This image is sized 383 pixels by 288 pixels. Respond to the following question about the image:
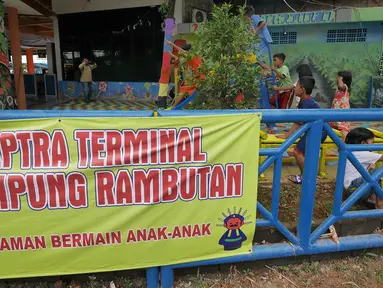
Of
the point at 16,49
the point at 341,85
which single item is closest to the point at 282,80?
the point at 341,85

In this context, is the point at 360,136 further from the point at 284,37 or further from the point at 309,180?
the point at 284,37

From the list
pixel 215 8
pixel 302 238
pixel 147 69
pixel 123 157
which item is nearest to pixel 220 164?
pixel 123 157

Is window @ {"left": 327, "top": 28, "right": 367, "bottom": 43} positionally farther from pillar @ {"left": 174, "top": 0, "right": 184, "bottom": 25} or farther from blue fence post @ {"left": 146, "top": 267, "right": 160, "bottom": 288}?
blue fence post @ {"left": 146, "top": 267, "right": 160, "bottom": 288}

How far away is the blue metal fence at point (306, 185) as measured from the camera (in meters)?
2.26

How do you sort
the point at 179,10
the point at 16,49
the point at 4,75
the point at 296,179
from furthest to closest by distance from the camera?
the point at 179,10 → the point at 16,49 → the point at 4,75 → the point at 296,179

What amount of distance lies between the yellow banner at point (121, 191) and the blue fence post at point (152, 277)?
108mm

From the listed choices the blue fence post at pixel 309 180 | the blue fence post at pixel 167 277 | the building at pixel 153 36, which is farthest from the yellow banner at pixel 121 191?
the building at pixel 153 36

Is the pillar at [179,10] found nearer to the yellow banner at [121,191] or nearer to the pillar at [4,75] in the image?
the pillar at [4,75]

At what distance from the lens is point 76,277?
2.41 meters

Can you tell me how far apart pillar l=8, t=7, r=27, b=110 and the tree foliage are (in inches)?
301

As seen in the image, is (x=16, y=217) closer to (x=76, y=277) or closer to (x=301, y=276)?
(x=76, y=277)

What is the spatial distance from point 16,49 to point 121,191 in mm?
8633

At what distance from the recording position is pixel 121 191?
2102 millimetres

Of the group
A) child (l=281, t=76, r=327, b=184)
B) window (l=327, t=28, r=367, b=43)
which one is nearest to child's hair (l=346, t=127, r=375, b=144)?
child (l=281, t=76, r=327, b=184)
